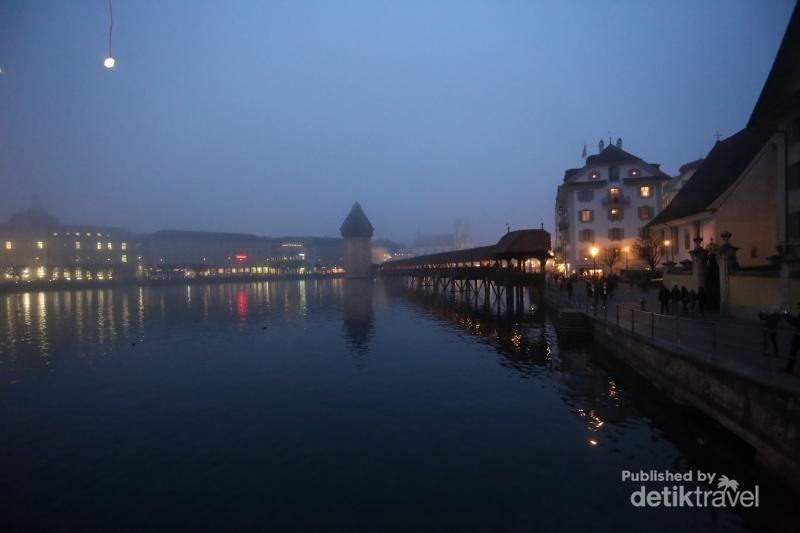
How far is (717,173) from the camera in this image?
29.0m

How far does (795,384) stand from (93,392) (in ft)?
68.4

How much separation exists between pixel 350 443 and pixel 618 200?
51.8m

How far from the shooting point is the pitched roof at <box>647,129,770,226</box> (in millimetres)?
26094

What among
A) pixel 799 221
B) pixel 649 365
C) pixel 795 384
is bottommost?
pixel 649 365

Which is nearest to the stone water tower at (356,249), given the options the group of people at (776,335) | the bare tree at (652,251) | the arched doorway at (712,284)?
the bare tree at (652,251)

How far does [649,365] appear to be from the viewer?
1508cm

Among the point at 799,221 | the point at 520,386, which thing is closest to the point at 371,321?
the point at 520,386

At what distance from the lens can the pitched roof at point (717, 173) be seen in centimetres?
2609

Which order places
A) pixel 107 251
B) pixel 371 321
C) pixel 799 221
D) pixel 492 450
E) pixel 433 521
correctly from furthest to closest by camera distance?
1. pixel 107 251
2. pixel 371 321
3. pixel 799 221
4. pixel 492 450
5. pixel 433 521

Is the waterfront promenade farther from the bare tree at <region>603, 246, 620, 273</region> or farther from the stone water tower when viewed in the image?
the stone water tower

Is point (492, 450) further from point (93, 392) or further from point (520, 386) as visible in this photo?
point (93, 392)

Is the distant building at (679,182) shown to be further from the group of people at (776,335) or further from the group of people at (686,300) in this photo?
the group of people at (776,335)

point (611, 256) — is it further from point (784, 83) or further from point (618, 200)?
point (784, 83)

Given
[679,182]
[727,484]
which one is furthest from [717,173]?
[679,182]
